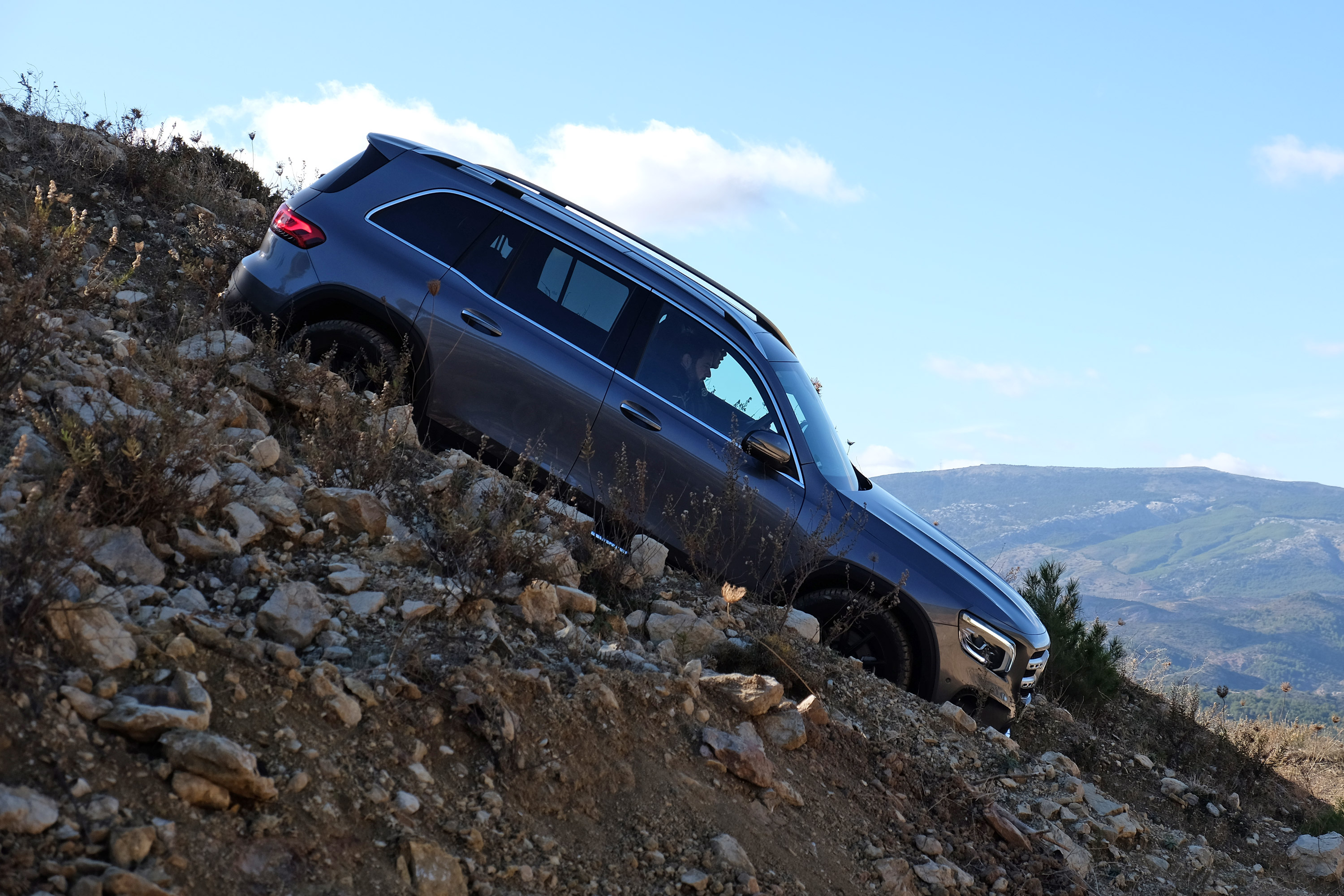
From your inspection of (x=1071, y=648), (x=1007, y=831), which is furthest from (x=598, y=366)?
(x=1071, y=648)

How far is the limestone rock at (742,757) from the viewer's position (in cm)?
402

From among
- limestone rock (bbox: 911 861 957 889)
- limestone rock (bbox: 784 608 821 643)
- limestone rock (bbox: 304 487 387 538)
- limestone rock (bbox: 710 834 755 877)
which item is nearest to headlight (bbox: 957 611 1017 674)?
limestone rock (bbox: 784 608 821 643)

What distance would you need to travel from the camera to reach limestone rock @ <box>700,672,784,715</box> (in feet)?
14.5

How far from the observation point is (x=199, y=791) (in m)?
2.74

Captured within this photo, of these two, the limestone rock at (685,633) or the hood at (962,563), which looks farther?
the hood at (962,563)

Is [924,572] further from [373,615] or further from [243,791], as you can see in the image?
[243,791]

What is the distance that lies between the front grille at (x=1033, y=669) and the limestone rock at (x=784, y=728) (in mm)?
2159

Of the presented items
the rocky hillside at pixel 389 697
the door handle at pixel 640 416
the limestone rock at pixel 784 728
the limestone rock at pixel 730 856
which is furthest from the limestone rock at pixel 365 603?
the door handle at pixel 640 416

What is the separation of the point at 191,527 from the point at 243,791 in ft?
4.79

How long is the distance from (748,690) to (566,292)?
282 cm

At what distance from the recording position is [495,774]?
3393mm

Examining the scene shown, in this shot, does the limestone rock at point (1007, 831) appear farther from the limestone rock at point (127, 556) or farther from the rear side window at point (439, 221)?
the rear side window at point (439, 221)

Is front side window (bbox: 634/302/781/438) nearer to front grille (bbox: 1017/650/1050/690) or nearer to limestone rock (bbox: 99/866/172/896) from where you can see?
front grille (bbox: 1017/650/1050/690)

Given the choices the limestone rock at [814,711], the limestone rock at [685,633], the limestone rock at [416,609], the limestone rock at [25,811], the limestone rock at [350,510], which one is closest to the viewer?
the limestone rock at [25,811]
